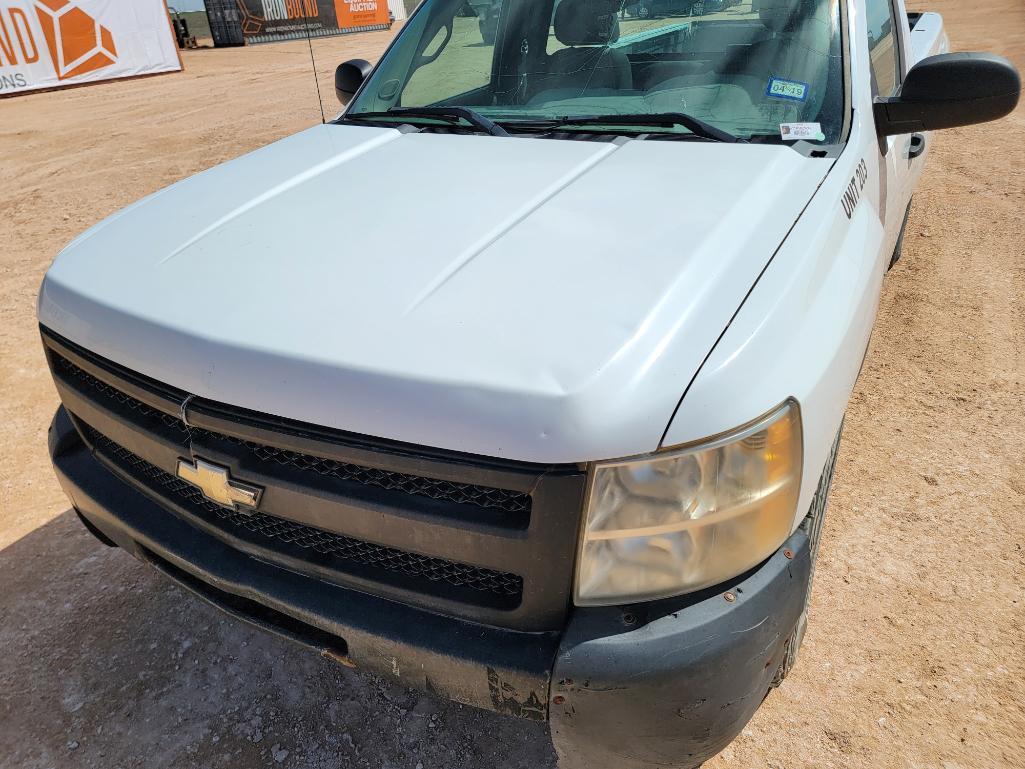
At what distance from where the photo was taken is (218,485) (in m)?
1.56

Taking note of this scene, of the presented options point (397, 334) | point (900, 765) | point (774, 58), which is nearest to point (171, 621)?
point (397, 334)

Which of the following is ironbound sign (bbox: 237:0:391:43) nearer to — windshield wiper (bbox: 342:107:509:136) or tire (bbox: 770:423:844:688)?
windshield wiper (bbox: 342:107:509:136)

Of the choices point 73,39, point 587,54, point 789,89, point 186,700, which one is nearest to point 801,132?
point 789,89

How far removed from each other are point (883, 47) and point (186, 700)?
11.1 feet

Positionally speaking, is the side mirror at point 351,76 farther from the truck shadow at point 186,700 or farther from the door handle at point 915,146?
the door handle at point 915,146

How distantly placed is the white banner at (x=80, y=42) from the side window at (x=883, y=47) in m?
15.6

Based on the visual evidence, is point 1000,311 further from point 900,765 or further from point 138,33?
point 138,33

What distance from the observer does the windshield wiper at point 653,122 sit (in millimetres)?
2219

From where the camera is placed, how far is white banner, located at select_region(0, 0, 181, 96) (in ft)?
45.5

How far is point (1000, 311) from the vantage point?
4070mm

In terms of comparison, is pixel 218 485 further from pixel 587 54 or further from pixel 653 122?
pixel 587 54

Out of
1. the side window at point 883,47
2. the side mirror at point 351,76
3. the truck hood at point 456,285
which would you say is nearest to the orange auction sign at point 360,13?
the side mirror at point 351,76

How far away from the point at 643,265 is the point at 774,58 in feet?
3.99

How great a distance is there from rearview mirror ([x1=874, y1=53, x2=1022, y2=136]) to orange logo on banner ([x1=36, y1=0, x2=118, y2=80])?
1662cm
